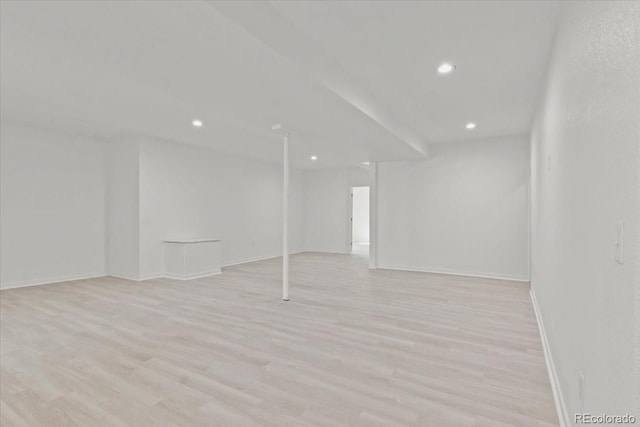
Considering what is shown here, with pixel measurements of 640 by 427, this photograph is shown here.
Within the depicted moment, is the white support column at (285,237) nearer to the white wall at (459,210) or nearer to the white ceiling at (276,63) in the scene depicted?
the white ceiling at (276,63)

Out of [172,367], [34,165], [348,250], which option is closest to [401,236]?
[348,250]

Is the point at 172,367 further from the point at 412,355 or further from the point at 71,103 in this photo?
the point at 71,103

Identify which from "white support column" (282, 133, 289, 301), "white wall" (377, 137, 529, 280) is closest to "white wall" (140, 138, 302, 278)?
"white support column" (282, 133, 289, 301)

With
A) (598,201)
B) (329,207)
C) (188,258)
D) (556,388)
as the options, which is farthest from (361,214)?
(598,201)

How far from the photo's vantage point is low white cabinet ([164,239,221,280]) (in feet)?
19.1

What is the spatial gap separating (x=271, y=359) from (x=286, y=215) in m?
2.28

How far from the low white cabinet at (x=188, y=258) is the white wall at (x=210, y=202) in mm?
213

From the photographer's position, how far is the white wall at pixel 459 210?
5.83 m

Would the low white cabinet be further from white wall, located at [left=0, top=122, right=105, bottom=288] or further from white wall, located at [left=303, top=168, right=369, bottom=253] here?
white wall, located at [left=303, top=168, right=369, bottom=253]

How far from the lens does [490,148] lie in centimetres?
604

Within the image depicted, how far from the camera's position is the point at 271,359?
8.53ft

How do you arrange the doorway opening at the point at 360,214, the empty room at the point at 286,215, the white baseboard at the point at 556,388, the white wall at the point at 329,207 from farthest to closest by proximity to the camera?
the doorway opening at the point at 360,214, the white wall at the point at 329,207, the white baseboard at the point at 556,388, the empty room at the point at 286,215

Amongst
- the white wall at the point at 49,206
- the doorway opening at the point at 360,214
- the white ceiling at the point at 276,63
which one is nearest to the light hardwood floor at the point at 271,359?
the white wall at the point at 49,206

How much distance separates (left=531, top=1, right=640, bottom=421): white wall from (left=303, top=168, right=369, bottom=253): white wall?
7.75 metres
